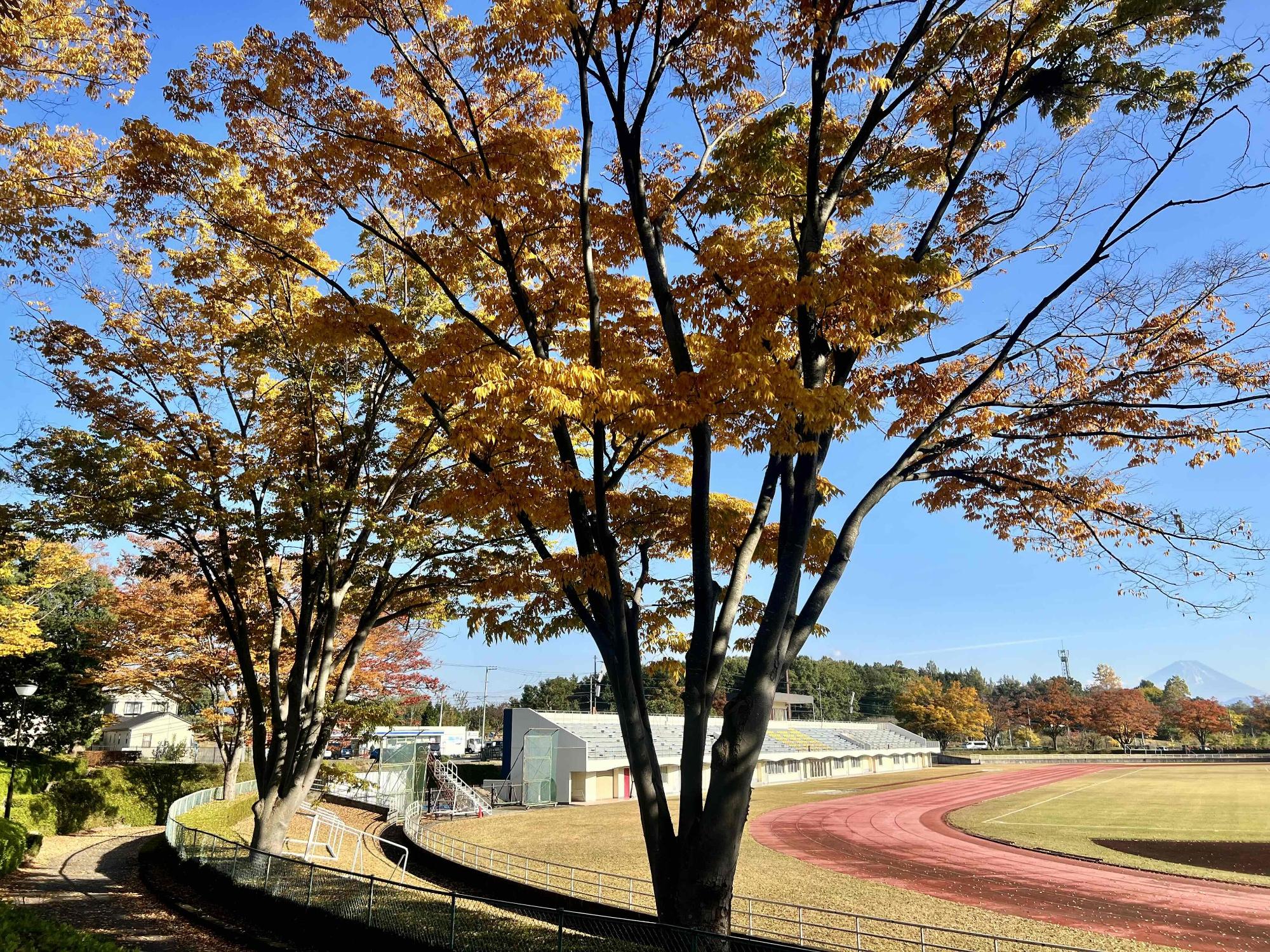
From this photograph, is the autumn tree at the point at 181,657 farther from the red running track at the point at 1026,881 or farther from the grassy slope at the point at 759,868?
the red running track at the point at 1026,881

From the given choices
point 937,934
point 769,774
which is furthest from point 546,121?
point 769,774

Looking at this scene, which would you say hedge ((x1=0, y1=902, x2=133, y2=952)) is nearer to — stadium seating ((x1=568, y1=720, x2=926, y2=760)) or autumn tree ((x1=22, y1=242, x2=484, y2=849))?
autumn tree ((x1=22, y1=242, x2=484, y2=849))

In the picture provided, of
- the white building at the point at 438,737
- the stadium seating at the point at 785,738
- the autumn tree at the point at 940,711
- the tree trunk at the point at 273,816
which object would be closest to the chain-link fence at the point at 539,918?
the tree trunk at the point at 273,816

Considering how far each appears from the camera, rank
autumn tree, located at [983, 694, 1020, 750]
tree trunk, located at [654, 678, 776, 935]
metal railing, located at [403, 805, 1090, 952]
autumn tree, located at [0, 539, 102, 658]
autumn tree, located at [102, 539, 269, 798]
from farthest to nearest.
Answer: autumn tree, located at [983, 694, 1020, 750] < autumn tree, located at [102, 539, 269, 798] < autumn tree, located at [0, 539, 102, 658] < metal railing, located at [403, 805, 1090, 952] < tree trunk, located at [654, 678, 776, 935]

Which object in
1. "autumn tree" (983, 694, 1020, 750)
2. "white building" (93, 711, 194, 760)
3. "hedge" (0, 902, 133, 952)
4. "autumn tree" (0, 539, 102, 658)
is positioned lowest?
"autumn tree" (983, 694, 1020, 750)

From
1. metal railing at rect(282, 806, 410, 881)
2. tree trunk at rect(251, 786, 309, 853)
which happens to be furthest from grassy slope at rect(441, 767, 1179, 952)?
tree trunk at rect(251, 786, 309, 853)

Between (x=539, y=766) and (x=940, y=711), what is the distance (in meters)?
62.2

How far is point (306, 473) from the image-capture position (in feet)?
43.4

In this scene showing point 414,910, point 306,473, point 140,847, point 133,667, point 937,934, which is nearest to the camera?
point 414,910

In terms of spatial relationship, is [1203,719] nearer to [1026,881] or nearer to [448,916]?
[1026,881]

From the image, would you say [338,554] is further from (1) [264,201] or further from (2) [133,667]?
(2) [133,667]

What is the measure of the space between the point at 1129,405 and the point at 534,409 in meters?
5.87

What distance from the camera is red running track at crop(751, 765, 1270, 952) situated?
44.4 ft

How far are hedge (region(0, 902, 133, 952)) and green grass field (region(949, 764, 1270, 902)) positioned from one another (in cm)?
2299
